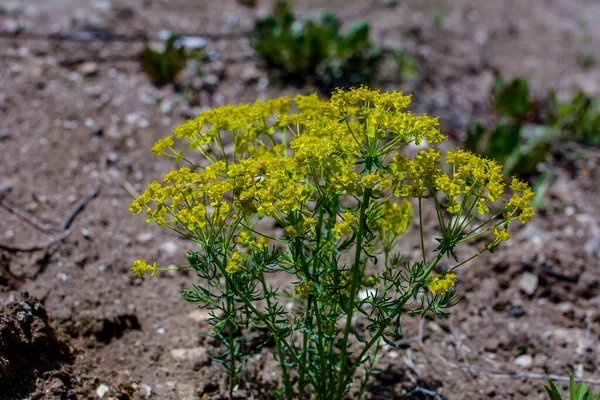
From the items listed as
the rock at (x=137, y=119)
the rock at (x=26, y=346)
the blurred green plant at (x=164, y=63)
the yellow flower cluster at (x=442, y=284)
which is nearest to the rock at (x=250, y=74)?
the blurred green plant at (x=164, y=63)

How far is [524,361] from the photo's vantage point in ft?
11.4

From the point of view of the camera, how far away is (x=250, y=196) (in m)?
2.07

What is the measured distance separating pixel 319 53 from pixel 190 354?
3.28 metres

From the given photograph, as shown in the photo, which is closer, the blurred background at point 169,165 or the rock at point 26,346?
the rock at point 26,346

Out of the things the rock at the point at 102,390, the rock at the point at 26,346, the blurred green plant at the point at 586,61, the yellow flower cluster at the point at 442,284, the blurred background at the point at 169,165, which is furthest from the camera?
the blurred green plant at the point at 586,61

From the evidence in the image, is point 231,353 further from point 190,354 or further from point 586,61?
point 586,61

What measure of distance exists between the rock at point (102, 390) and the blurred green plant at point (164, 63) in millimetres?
3131

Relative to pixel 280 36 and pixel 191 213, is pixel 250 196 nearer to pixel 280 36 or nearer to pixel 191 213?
pixel 191 213

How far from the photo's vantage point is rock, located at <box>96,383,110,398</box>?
267cm

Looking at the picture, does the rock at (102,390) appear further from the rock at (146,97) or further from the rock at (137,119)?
the rock at (146,97)

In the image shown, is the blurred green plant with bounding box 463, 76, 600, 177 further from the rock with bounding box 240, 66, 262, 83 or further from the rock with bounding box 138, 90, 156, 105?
the rock with bounding box 138, 90, 156, 105

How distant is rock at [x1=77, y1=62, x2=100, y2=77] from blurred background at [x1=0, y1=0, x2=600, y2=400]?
0.06 feet

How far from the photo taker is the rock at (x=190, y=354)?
3.10 m

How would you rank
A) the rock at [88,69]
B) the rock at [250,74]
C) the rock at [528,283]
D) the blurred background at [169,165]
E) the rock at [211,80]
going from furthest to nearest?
the rock at [250,74] → the rock at [211,80] → the rock at [88,69] → the rock at [528,283] → the blurred background at [169,165]
